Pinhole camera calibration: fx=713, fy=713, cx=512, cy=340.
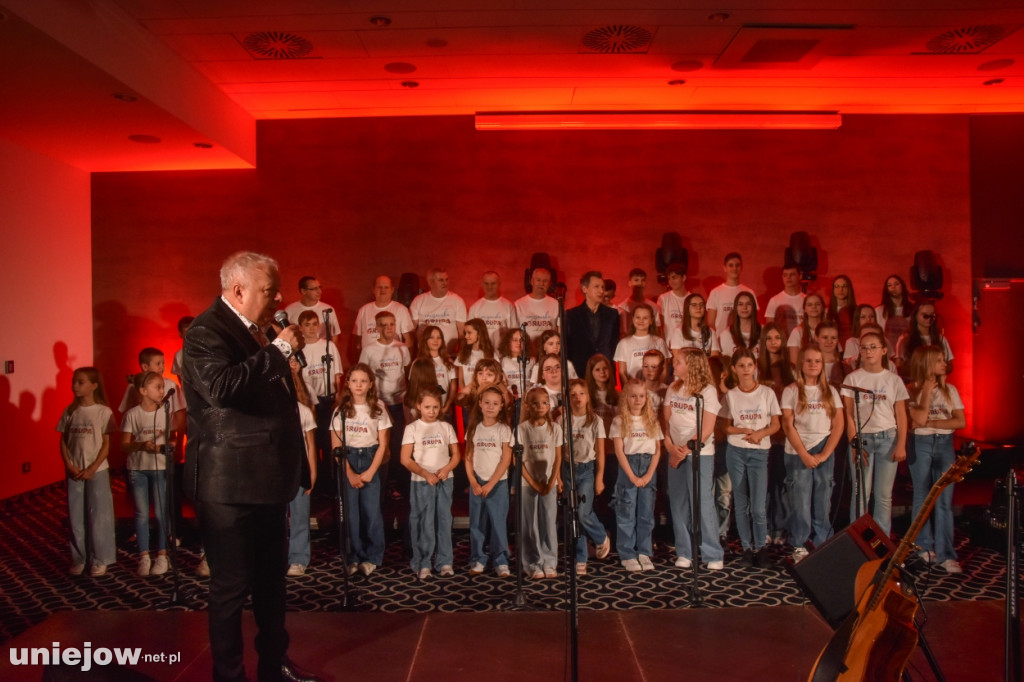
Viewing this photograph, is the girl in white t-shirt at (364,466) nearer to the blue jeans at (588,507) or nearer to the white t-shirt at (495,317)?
the blue jeans at (588,507)

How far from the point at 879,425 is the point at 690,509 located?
1392mm

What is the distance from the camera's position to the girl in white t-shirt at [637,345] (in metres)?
5.80

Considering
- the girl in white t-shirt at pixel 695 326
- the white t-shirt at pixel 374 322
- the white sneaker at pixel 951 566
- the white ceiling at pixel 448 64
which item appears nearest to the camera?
the white sneaker at pixel 951 566

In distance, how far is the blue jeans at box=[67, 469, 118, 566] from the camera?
470 centimetres

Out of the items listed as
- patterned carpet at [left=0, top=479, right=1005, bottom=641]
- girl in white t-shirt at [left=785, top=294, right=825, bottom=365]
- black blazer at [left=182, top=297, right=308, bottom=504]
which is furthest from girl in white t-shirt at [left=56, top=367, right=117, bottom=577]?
girl in white t-shirt at [left=785, top=294, right=825, bottom=365]

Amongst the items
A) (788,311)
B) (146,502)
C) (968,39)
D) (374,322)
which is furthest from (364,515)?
(968,39)

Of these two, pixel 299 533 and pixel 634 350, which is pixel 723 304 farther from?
pixel 299 533

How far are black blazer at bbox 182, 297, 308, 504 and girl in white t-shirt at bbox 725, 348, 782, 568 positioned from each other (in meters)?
3.17

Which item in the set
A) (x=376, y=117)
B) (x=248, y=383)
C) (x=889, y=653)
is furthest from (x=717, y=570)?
(x=376, y=117)

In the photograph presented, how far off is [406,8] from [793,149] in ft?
16.1

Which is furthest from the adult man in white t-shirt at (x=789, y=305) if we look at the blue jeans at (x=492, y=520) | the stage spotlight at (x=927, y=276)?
the blue jeans at (x=492, y=520)

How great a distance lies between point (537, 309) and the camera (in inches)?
267

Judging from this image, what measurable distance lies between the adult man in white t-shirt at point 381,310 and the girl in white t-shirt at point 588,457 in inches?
97.1

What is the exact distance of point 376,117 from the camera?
8117 mm
